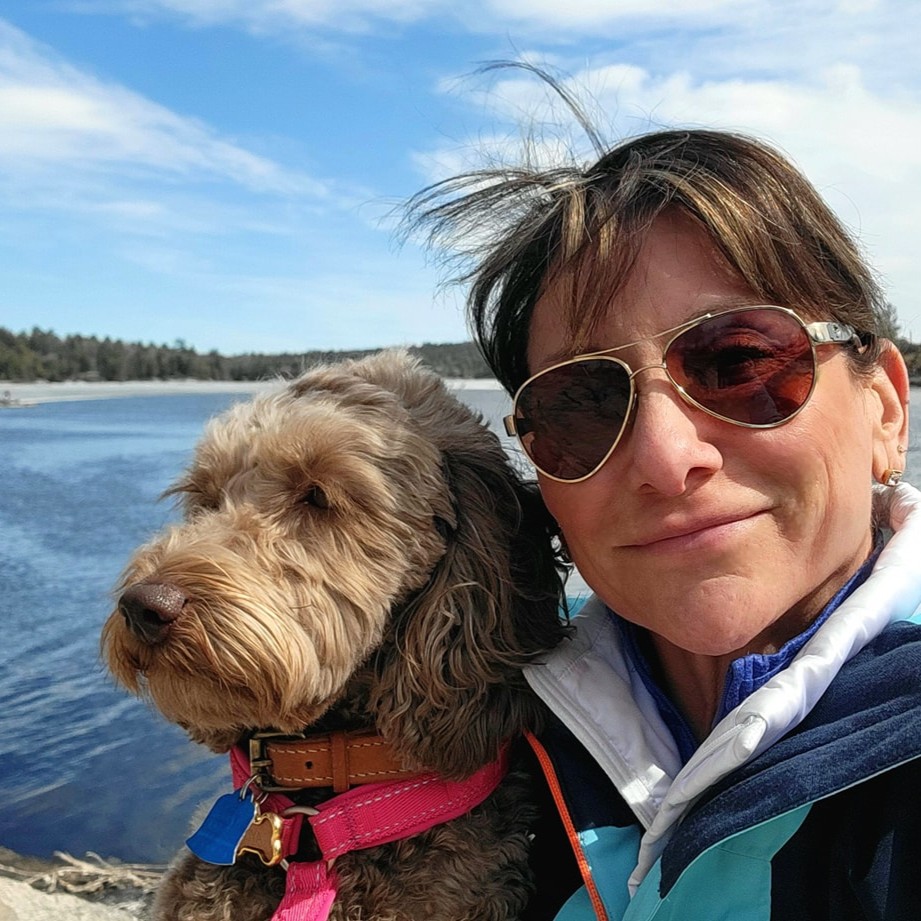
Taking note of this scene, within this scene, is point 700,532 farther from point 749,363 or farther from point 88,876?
point 88,876

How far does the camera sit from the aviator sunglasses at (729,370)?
1.88 m

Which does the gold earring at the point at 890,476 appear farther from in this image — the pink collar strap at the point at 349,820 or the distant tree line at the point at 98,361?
the distant tree line at the point at 98,361

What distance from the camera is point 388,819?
7.16 ft

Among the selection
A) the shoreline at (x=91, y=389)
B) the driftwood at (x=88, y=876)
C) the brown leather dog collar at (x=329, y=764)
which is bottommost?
the driftwood at (x=88, y=876)

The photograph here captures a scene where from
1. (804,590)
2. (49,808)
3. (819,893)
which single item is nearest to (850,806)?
(819,893)

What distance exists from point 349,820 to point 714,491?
1.10 metres

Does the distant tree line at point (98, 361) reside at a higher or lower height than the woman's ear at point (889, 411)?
higher

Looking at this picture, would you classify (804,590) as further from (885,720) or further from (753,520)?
(885,720)

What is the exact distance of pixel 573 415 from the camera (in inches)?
82.9

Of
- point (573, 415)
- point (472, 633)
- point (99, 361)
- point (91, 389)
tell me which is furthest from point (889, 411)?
point (99, 361)

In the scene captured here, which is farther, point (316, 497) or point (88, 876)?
point (88, 876)

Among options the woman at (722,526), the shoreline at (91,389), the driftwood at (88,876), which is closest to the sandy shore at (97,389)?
the shoreline at (91,389)

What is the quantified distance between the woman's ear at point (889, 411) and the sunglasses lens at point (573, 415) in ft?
1.96

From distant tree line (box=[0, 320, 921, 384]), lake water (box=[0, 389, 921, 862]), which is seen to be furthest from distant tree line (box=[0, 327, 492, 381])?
lake water (box=[0, 389, 921, 862])
